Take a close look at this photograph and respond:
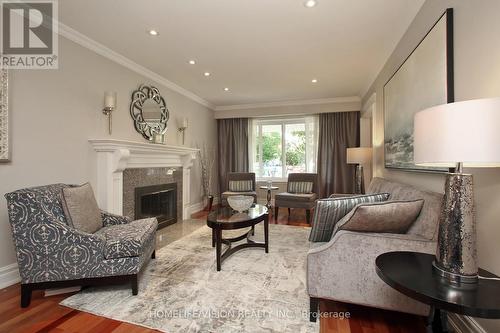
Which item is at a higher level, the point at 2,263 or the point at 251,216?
the point at 251,216

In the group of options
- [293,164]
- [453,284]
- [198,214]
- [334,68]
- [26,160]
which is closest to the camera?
[453,284]

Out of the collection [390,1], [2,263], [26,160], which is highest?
[390,1]

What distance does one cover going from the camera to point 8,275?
222 cm

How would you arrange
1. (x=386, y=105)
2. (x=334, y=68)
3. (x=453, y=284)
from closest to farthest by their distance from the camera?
1. (x=453, y=284)
2. (x=386, y=105)
3. (x=334, y=68)

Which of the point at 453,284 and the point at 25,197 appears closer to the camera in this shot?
the point at 453,284

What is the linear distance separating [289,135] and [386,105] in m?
3.15

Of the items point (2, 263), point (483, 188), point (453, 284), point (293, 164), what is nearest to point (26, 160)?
point (2, 263)

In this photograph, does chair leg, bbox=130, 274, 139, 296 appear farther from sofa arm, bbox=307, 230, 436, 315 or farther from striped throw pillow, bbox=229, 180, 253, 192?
striped throw pillow, bbox=229, 180, 253, 192

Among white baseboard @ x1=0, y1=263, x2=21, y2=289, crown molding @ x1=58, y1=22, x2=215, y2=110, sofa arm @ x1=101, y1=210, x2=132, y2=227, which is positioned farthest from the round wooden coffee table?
crown molding @ x1=58, y1=22, x2=215, y2=110

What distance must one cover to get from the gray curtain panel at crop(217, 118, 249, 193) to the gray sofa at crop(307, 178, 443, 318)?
4704 mm

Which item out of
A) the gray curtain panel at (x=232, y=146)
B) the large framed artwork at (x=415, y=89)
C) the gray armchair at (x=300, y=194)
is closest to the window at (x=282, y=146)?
the gray curtain panel at (x=232, y=146)

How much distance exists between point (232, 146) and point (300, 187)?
7.30 ft

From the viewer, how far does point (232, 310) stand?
182 centimetres

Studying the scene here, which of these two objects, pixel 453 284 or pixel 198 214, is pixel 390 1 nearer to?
pixel 453 284
